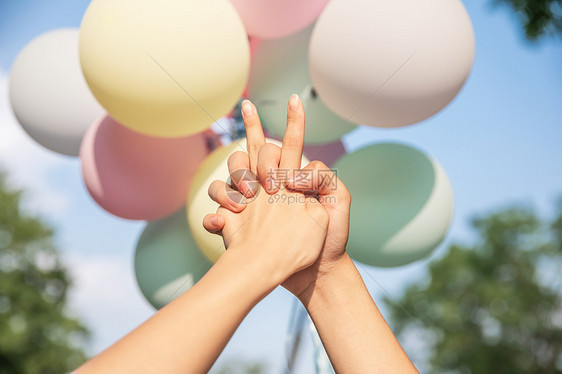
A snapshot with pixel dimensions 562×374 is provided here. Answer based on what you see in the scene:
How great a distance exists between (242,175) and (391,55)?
937mm

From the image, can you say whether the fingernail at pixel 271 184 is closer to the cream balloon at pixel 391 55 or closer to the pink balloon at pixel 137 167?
the cream balloon at pixel 391 55

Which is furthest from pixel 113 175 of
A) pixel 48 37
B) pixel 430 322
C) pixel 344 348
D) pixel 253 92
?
pixel 430 322

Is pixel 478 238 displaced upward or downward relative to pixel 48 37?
downward

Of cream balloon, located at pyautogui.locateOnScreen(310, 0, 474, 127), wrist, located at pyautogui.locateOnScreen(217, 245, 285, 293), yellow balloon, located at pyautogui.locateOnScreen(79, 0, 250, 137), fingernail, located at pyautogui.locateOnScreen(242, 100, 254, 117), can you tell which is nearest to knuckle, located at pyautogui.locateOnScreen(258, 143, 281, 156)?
fingernail, located at pyautogui.locateOnScreen(242, 100, 254, 117)

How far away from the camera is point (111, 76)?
5.88 feet

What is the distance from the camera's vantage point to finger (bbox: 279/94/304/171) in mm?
1135

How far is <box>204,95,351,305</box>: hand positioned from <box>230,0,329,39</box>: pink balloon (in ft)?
3.37

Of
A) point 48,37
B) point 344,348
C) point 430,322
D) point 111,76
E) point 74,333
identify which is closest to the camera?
point 344,348

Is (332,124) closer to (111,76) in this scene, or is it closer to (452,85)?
(452,85)

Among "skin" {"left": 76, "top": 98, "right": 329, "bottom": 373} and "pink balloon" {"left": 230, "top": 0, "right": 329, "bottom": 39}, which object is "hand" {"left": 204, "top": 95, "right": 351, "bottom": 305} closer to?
"skin" {"left": 76, "top": 98, "right": 329, "bottom": 373}

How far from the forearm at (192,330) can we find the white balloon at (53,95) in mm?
1764

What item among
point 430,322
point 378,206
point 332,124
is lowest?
point 430,322

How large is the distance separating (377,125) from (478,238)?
17.3 meters

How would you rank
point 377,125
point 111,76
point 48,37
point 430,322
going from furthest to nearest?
point 430,322, point 48,37, point 377,125, point 111,76
